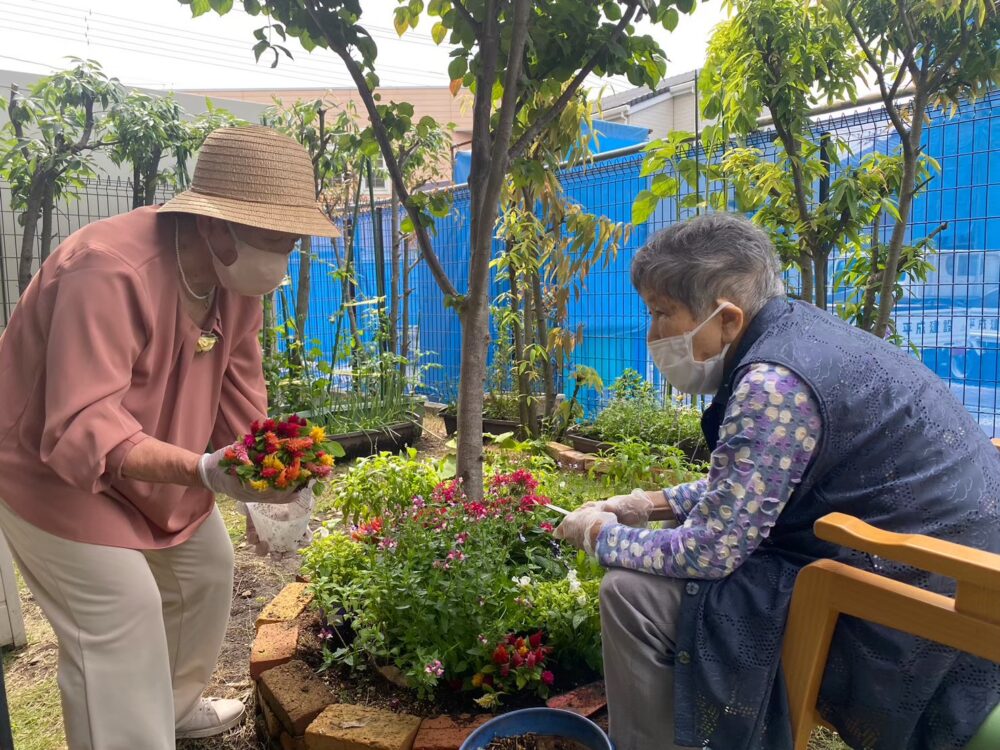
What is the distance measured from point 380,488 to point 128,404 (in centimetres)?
140

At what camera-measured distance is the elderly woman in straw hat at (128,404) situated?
1.53 m

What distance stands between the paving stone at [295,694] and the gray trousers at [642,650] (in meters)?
0.88

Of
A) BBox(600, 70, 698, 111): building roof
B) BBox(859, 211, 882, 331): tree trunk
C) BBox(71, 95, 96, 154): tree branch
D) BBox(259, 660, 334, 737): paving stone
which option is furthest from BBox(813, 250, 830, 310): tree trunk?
BBox(600, 70, 698, 111): building roof

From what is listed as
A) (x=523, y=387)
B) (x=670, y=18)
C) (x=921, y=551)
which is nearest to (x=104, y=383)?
(x=921, y=551)

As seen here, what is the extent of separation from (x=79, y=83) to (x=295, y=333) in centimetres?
223

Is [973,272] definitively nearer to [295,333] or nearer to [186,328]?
[186,328]

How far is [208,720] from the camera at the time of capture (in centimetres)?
222

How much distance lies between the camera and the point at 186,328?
71.3 inches

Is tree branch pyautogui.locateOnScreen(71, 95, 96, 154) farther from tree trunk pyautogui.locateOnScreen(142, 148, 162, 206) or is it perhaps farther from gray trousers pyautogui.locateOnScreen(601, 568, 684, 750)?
gray trousers pyautogui.locateOnScreen(601, 568, 684, 750)

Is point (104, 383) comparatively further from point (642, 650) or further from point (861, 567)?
point (861, 567)

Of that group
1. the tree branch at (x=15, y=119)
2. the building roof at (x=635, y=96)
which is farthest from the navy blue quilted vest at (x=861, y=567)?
the building roof at (x=635, y=96)

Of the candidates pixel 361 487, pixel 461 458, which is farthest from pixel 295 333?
pixel 461 458

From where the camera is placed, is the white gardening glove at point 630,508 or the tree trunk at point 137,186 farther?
the tree trunk at point 137,186

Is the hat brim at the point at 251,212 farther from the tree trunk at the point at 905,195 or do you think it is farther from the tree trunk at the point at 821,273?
the tree trunk at the point at 821,273
